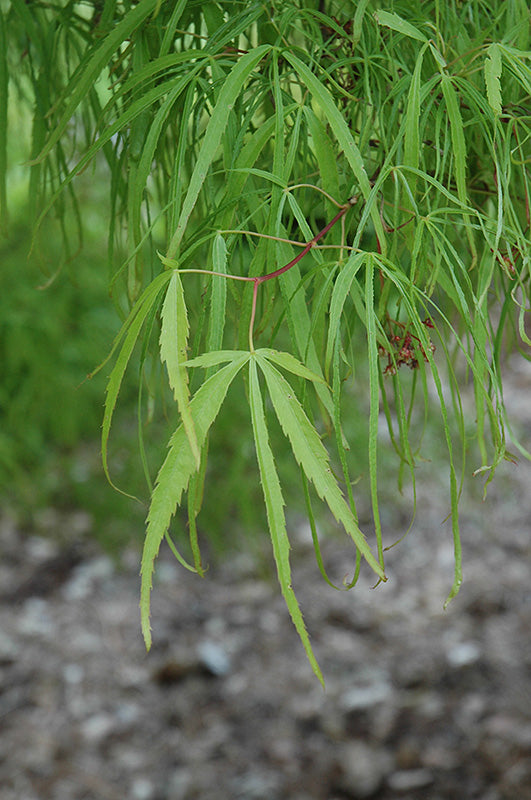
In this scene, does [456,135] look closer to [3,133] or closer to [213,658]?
[3,133]

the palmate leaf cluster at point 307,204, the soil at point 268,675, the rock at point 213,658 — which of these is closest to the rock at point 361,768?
the soil at point 268,675

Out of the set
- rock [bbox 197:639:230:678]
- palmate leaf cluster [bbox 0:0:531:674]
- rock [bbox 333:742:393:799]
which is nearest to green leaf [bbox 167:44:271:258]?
palmate leaf cluster [bbox 0:0:531:674]

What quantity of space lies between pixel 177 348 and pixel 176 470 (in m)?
0.05

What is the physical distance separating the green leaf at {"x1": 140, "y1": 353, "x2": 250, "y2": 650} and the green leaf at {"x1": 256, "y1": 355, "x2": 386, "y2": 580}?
0.02m

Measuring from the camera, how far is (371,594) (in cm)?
163

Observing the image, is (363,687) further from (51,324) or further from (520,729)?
(51,324)

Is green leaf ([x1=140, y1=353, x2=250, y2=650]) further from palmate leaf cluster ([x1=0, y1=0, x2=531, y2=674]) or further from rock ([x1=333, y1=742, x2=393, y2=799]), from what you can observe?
rock ([x1=333, y1=742, x2=393, y2=799])

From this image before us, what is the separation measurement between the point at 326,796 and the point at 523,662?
1.49 feet

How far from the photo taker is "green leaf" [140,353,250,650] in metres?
0.29

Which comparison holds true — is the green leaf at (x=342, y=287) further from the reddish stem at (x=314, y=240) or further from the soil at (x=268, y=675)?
the soil at (x=268, y=675)

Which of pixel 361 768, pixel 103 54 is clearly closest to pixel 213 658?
pixel 361 768

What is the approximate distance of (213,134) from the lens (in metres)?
0.33

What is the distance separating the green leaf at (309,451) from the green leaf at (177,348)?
0.10 feet

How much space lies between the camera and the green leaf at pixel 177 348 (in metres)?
0.28
